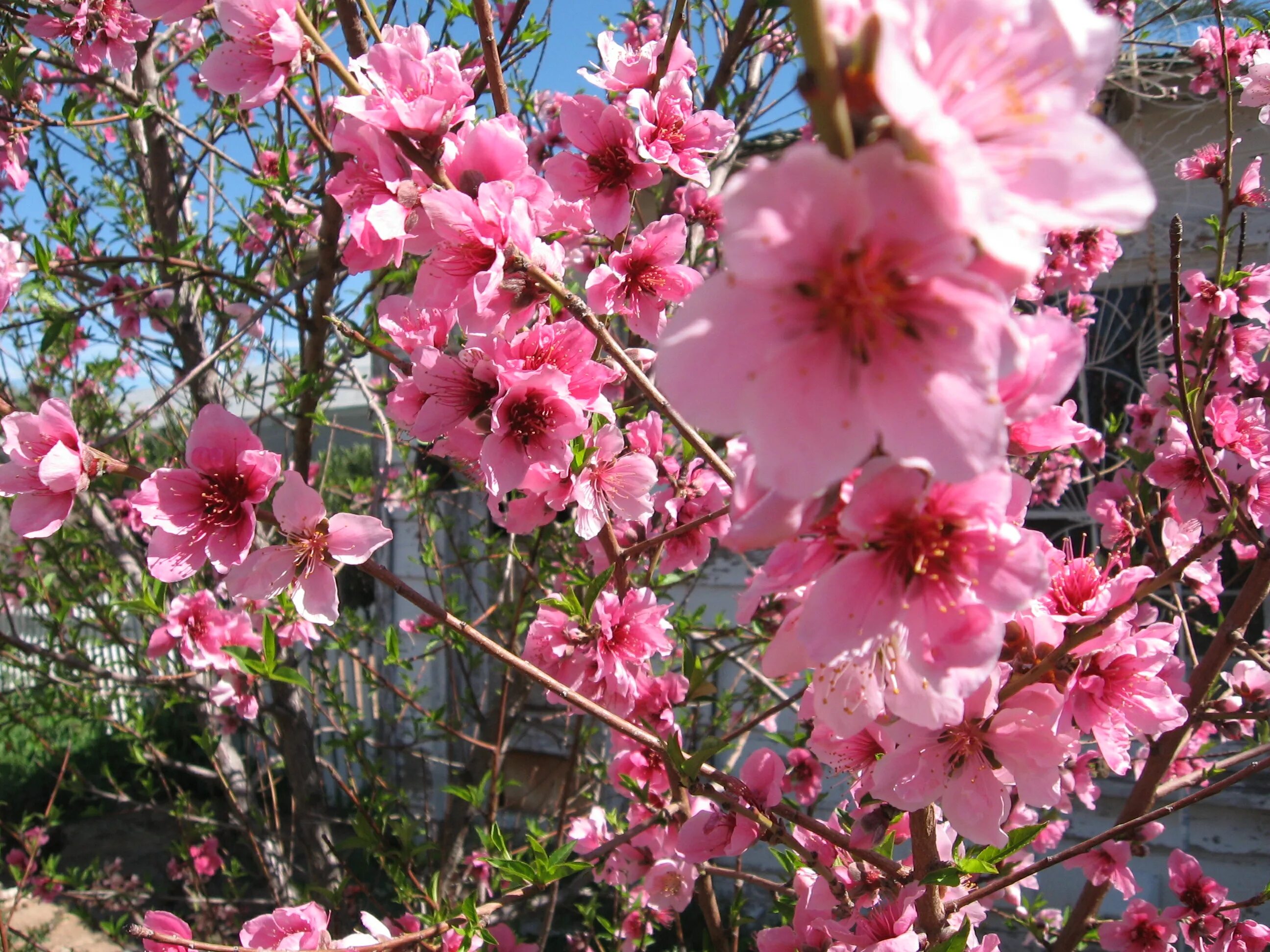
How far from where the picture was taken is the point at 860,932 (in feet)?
4.14

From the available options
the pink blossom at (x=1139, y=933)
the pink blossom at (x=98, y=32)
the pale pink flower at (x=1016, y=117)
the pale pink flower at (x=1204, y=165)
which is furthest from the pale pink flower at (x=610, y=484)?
the pale pink flower at (x=1204, y=165)

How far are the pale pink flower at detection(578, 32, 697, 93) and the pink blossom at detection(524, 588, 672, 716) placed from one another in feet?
3.68

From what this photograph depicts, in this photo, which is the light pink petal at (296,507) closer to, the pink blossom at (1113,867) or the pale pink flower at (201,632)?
the pale pink flower at (201,632)

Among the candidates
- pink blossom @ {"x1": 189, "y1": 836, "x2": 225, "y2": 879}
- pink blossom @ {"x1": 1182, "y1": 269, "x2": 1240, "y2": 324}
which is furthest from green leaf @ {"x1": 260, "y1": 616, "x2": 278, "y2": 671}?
pink blossom @ {"x1": 189, "y1": 836, "x2": 225, "y2": 879}

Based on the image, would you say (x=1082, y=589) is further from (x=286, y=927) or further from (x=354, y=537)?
(x=286, y=927)

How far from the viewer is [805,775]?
248cm

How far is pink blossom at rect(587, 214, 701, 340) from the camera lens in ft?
5.14

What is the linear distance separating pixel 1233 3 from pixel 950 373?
3966mm

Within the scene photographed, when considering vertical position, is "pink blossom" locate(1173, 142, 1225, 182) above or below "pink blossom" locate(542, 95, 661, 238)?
above

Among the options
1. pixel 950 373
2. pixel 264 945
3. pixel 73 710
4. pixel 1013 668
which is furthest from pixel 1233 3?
pixel 73 710

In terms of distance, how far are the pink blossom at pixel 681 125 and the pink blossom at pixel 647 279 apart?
153 millimetres

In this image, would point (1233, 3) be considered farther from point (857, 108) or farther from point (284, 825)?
point (284, 825)

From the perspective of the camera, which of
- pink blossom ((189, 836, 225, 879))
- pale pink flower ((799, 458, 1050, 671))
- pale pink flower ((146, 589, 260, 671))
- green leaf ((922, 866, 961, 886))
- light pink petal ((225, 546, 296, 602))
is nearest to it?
pale pink flower ((799, 458, 1050, 671))

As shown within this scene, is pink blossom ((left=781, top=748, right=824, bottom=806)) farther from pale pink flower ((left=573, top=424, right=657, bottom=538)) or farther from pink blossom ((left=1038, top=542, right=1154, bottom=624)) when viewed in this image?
pink blossom ((left=1038, top=542, right=1154, bottom=624))
